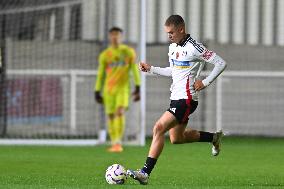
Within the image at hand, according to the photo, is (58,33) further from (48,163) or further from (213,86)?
(48,163)

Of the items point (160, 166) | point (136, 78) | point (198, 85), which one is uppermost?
point (136, 78)

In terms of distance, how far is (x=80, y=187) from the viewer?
8.62 m

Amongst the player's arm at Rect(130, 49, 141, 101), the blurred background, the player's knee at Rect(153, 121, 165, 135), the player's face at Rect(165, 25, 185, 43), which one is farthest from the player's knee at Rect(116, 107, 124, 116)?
the player's knee at Rect(153, 121, 165, 135)

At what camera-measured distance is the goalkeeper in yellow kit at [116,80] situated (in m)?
15.9

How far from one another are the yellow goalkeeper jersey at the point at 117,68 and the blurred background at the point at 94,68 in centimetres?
178

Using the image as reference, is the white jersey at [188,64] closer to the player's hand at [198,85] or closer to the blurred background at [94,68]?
the player's hand at [198,85]

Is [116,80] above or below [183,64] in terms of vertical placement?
below

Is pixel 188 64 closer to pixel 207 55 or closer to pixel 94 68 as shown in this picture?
pixel 207 55

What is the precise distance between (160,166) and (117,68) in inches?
168

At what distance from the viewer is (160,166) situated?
471 inches

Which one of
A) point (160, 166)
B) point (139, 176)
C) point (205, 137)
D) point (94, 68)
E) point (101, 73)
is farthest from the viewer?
point (94, 68)

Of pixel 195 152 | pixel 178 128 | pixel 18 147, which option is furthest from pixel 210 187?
pixel 18 147

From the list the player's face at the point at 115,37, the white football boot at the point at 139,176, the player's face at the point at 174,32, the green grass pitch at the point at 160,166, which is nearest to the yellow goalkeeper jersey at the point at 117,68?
the player's face at the point at 115,37

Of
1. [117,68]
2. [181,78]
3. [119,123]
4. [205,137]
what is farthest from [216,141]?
[117,68]
